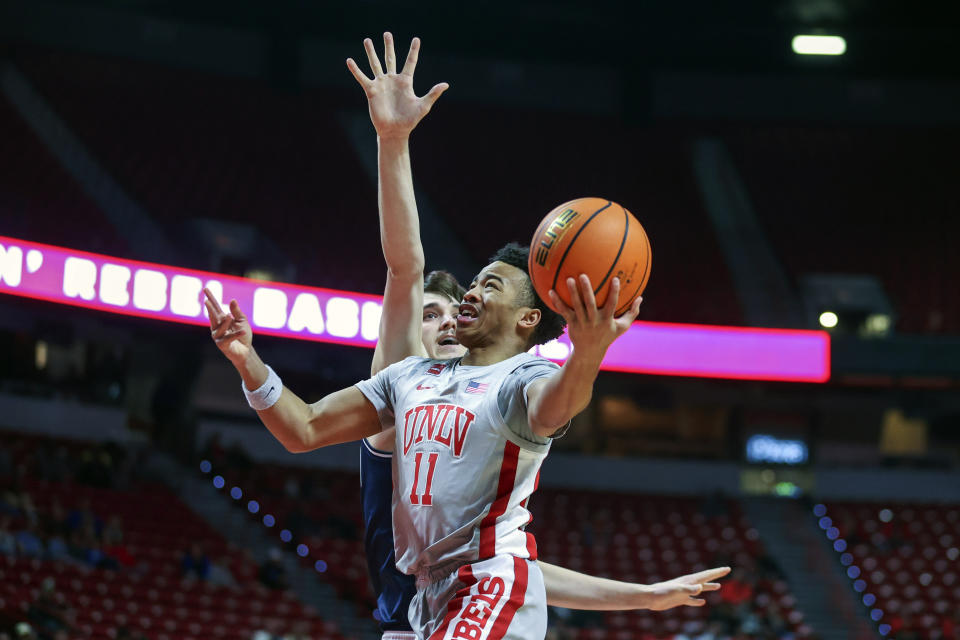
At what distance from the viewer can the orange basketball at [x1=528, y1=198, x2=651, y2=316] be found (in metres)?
2.77

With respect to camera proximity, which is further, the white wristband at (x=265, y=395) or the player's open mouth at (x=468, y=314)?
the player's open mouth at (x=468, y=314)

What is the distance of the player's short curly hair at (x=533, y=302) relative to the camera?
313 cm

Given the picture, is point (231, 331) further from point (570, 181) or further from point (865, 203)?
point (865, 203)

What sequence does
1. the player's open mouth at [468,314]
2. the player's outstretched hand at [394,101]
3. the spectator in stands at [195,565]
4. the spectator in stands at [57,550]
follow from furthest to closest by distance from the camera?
the spectator in stands at [195,565] < the spectator in stands at [57,550] < the player's outstretched hand at [394,101] < the player's open mouth at [468,314]

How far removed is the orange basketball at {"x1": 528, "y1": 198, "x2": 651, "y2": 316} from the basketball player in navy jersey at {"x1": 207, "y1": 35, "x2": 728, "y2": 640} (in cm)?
10

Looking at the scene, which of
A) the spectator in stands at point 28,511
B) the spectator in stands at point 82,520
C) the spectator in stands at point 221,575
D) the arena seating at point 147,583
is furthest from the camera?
the spectator in stands at point 221,575

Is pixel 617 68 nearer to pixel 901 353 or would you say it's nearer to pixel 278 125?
pixel 278 125

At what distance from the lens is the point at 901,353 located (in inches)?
750

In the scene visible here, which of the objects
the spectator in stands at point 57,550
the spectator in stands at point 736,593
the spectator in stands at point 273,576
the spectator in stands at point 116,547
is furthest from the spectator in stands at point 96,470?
the spectator in stands at point 736,593

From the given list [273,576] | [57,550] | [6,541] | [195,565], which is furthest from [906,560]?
[6,541]

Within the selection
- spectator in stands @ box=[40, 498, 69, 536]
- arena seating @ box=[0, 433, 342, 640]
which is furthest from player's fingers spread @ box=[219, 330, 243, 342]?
spectator in stands @ box=[40, 498, 69, 536]

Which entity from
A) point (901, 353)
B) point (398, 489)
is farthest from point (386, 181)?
point (901, 353)

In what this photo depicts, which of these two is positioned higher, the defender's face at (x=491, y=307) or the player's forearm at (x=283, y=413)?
the defender's face at (x=491, y=307)

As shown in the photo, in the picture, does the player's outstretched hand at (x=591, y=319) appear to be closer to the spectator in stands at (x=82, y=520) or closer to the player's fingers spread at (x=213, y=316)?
the player's fingers spread at (x=213, y=316)
